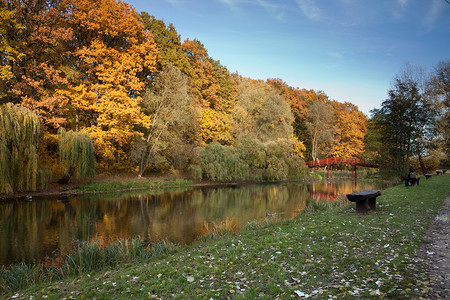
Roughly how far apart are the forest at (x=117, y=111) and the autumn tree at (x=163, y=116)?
0.10 metres

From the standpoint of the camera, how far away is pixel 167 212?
15164 millimetres

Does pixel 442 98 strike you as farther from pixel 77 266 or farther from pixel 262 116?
pixel 77 266

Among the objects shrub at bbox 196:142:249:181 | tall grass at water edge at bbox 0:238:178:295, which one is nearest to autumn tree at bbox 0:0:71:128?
shrub at bbox 196:142:249:181

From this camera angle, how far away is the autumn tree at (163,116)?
2670 cm

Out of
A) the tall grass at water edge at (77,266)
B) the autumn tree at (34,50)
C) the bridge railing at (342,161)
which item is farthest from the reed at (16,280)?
the bridge railing at (342,161)

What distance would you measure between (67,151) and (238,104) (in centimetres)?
2568

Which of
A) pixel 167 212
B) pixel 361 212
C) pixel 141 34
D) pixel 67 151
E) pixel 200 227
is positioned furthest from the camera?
pixel 141 34

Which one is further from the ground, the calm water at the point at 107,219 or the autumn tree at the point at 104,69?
the autumn tree at the point at 104,69

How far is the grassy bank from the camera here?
4023 mm


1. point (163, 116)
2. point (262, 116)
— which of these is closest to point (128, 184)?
point (163, 116)

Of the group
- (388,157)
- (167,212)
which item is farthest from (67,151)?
(388,157)

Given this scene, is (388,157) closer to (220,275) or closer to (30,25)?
(220,275)

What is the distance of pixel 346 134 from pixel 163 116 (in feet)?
121

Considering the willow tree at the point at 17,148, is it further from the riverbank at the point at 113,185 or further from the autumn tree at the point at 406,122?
the autumn tree at the point at 406,122
